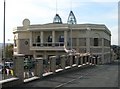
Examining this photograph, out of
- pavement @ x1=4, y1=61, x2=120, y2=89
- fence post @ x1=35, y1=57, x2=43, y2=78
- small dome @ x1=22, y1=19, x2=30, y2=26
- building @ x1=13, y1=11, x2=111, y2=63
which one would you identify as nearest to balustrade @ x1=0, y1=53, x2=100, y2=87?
fence post @ x1=35, y1=57, x2=43, y2=78

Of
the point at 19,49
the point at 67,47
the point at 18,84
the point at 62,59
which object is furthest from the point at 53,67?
the point at 19,49

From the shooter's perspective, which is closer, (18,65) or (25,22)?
(18,65)

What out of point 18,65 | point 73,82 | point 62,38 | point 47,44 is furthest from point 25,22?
point 18,65

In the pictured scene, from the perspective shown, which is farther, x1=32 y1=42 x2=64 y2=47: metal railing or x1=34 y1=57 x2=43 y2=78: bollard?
x1=32 y1=42 x2=64 y2=47: metal railing

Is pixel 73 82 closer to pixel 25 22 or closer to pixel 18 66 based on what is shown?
pixel 18 66

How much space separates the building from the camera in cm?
7144

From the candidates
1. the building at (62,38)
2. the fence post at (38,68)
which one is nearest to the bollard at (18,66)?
the fence post at (38,68)

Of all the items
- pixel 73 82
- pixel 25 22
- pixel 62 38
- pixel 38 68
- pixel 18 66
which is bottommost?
pixel 73 82

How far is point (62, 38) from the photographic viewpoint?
240 feet

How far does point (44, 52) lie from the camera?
241 ft

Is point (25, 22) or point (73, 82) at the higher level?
point (25, 22)

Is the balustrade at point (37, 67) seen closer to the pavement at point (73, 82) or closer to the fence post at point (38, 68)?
the fence post at point (38, 68)

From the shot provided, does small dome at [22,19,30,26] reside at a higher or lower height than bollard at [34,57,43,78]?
higher

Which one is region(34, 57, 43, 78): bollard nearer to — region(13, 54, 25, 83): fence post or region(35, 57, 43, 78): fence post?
region(35, 57, 43, 78): fence post
